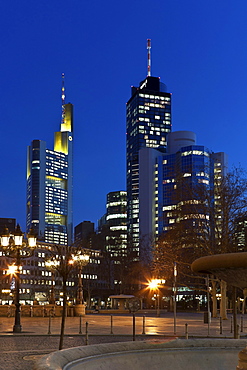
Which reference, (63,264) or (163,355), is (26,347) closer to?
(63,264)

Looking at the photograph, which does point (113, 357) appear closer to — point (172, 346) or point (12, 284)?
point (172, 346)

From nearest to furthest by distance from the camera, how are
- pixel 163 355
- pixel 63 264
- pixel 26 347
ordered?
pixel 163 355, pixel 63 264, pixel 26 347

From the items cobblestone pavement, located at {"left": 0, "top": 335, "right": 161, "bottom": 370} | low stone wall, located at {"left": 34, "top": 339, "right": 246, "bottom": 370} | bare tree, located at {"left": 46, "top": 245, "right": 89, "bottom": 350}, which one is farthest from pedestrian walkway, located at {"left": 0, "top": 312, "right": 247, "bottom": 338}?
low stone wall, located at {"left": 34, "top": 339, "right": 246, "bottom": 370}

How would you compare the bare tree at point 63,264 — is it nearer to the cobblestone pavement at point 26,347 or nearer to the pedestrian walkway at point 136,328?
the cobblestone pavement at point 26,347

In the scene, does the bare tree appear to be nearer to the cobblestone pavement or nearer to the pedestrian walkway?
the cobblestone pavement

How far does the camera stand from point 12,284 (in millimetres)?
137750

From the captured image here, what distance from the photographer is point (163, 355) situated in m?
10.5

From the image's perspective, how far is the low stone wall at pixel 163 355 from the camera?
31.4 ft

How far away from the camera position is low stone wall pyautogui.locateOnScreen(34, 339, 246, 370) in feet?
31.4

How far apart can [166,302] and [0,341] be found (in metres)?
105

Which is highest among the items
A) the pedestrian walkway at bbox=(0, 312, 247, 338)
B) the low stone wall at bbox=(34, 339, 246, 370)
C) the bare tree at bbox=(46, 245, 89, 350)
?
the bare tree at bbox=(46, 245, 89, 350)

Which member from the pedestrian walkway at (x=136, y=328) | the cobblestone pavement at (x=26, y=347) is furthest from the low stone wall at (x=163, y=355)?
the pedestrian walkway at (x=136, y=328)

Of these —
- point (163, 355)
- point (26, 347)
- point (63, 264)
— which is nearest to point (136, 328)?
point (26, 347)

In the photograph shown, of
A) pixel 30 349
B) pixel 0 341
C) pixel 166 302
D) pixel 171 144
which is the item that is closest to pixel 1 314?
pixel 0 341
